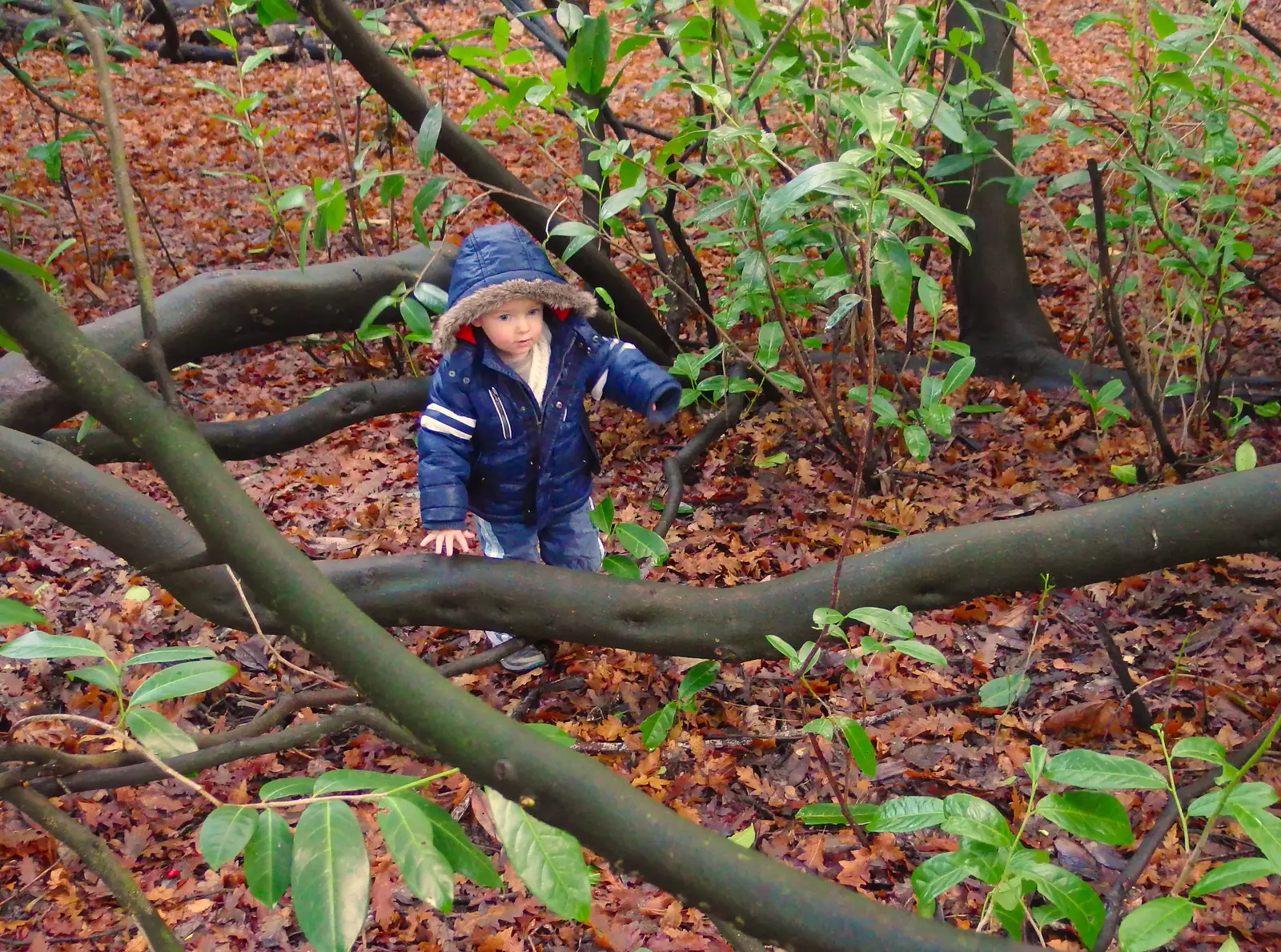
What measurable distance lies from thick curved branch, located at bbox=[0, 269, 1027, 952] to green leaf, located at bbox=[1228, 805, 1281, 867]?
1.42ft

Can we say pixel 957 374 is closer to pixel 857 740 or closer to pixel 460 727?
pixel 857 740

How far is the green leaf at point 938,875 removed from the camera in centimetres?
133

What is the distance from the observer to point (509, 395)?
2.82 m

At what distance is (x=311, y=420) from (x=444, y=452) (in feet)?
4.42

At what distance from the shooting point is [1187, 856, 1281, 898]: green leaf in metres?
1.12

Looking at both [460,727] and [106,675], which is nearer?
[460,727]

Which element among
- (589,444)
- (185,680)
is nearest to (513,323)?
(589,444)

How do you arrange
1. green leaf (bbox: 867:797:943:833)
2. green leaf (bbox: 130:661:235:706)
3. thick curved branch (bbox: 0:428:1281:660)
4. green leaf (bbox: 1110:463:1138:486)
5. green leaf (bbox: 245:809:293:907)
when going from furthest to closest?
green leaf (bbox: 1110:463:1138:486) → thick curved branch (bbox: 0:428:1281:660) → green leaf (bbox: 867:797:943:833) → green leaf (bbox: 130:661:235:706) → green leaf (bbox: 245:809:293:907)

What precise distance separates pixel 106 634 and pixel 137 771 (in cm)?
223

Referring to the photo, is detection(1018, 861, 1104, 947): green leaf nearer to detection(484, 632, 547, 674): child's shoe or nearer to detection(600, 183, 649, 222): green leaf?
detection(600, 183, 649, 222): green leaf

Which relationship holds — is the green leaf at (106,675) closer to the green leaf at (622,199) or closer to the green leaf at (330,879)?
the green leaf at (330,879)

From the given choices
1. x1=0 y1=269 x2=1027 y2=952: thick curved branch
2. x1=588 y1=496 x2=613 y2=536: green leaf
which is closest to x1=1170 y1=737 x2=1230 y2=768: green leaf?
x1=0 y1=269 x2=1027 y2=952: thick curved branch

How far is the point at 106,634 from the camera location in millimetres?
3355

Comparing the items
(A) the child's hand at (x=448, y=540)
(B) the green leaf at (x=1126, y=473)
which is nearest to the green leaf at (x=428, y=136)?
(A) the child's hand at (x=448, y=540)
